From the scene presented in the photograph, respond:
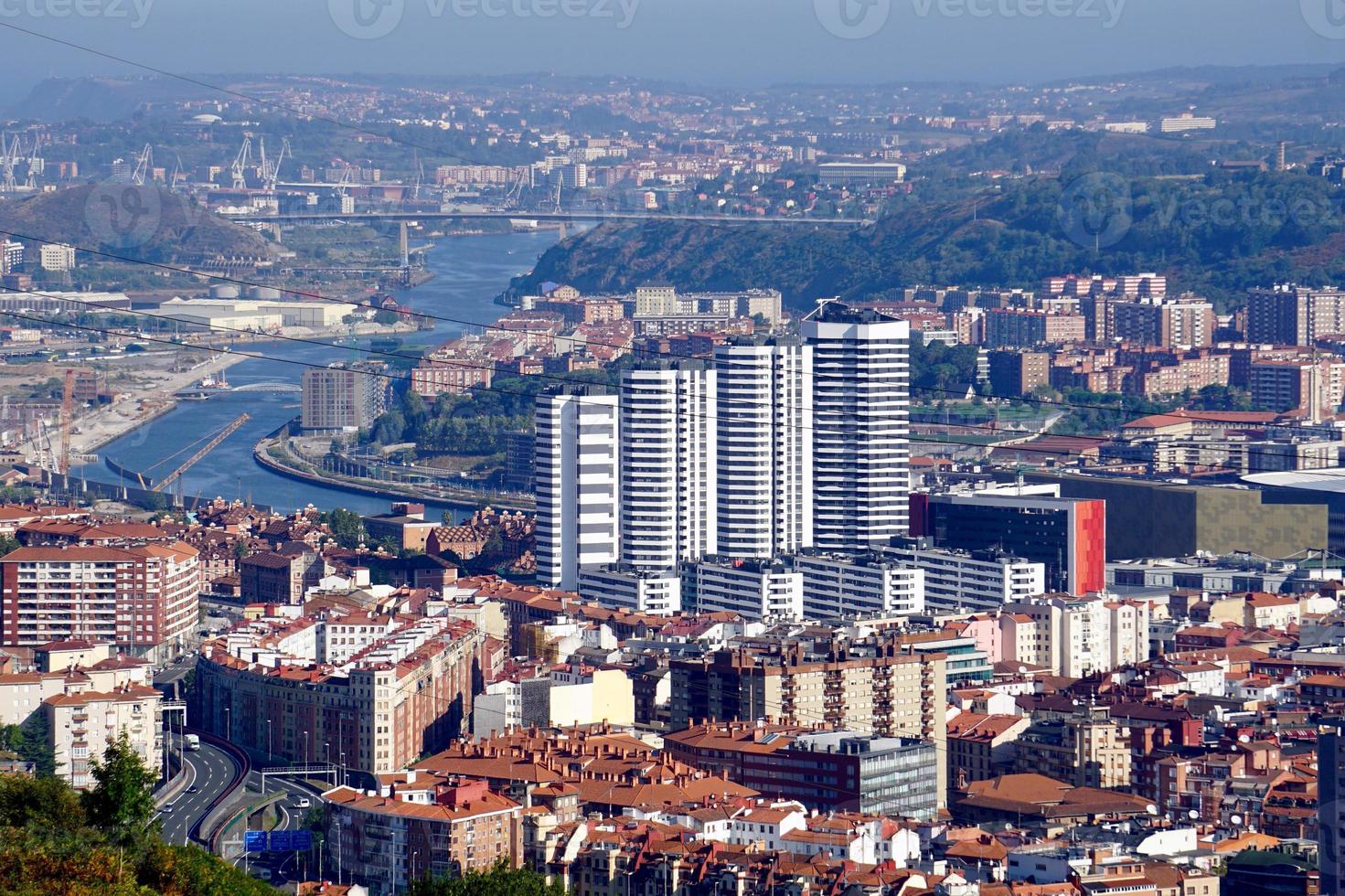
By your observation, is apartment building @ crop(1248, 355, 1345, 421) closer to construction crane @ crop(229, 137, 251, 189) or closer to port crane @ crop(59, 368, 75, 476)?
port crane @ crop(59, 368, 75, 476)

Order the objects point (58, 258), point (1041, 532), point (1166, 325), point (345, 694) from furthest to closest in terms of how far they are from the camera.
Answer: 1. point (58, 258)
2. point (1166, 325)
3. point (1041, 532)
4. point (345, 694)

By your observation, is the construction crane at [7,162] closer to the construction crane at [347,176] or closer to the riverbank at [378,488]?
the construction crane at [347,176]

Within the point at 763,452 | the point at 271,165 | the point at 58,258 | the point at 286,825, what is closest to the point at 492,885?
the point at 286,825

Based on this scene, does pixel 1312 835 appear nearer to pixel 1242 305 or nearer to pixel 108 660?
pixel 108 660

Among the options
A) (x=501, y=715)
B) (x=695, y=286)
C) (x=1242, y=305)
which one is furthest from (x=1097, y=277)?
(x=501, y=715)

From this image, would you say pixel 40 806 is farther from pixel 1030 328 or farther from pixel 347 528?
pixel 1030 328
